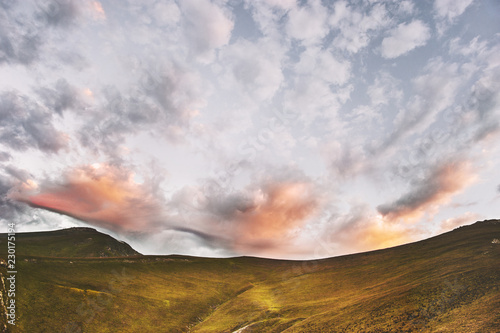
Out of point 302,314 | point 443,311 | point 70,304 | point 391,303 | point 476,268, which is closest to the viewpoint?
point 443,311

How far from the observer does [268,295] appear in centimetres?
10250

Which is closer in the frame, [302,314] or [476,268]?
[476,268]

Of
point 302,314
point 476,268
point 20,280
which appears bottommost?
point 302,314

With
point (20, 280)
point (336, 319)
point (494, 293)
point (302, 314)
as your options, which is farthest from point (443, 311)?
point (20, 280)

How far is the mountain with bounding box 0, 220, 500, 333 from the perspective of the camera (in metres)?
44.0

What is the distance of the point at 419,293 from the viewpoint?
1981 inches

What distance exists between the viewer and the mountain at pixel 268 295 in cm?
4400

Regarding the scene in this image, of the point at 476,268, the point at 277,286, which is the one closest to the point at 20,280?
the point at 277,286

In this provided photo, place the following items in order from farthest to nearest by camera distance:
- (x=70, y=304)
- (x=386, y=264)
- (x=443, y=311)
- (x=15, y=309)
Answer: (x=386, y=264), (x=70, y=304), (x=15, y=309), (x=443, y=311)

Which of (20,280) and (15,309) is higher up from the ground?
(20,280)

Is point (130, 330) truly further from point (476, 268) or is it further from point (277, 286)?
point (476, 268)

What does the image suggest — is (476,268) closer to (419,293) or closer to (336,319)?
(419,293)

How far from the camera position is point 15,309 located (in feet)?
197

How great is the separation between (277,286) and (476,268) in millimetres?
81245
